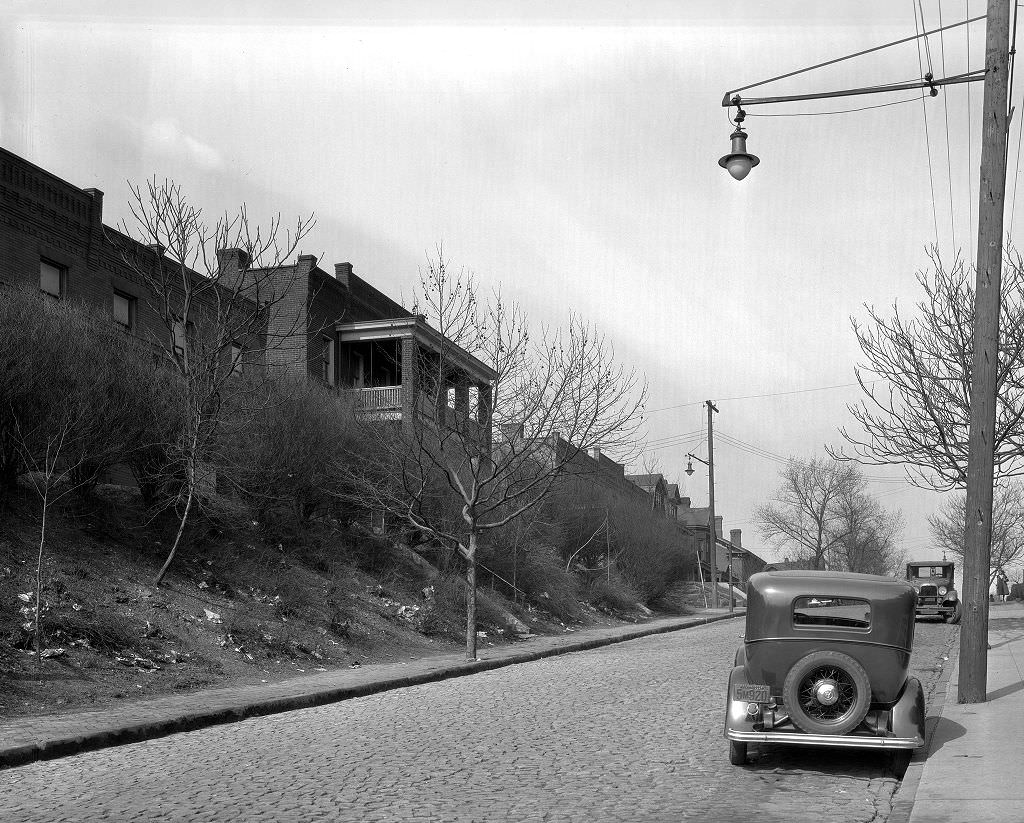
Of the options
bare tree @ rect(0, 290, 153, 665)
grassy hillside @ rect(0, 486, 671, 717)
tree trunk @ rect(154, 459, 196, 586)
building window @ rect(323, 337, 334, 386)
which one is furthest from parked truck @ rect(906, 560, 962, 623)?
bare tree @ rect(0, 290, 153, 665)

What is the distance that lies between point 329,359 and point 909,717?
29.5 m

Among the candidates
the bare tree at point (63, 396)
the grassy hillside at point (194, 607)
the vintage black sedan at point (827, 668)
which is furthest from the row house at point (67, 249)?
the vintage black sedan at point (827, 668)

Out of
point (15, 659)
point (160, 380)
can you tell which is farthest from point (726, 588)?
point (15, 659)

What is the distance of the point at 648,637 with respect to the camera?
27.7 meters

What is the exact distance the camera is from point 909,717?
7.81 metres

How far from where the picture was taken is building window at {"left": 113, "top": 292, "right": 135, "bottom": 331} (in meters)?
26.2

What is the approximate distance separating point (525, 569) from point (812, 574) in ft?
71.6

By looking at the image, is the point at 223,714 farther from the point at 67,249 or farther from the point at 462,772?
the point at 67,249

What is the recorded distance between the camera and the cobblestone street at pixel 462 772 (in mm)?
6660

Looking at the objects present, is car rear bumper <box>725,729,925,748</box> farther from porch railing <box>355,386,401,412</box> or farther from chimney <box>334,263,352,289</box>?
chimney <box>334,263,352,289</box>

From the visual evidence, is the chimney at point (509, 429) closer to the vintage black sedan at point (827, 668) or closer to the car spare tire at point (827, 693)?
the vintage black sedan at point (827, 668)

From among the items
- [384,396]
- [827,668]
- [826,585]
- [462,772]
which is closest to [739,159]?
[826,585]

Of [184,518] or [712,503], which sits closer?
[184,518]

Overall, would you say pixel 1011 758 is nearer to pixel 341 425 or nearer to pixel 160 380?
pixel 160 380
